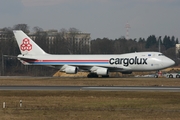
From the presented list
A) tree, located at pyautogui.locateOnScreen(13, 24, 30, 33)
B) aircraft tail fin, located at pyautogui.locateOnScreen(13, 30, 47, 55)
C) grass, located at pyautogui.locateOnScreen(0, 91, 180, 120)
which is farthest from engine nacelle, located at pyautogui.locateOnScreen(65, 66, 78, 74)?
tree, located at pyautogui.locateOnScreen(13, 24, 30, 33)

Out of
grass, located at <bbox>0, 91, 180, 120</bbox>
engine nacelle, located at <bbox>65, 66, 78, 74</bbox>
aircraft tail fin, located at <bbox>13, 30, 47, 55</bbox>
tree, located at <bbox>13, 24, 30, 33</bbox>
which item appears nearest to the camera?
grass, located at <bbox>0, 91, 180, 120</bbox>

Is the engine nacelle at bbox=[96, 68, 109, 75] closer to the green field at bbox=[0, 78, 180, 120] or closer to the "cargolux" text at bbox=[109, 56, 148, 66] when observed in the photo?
the "cargolux" text at bbox=[109, 56, 148, 66]

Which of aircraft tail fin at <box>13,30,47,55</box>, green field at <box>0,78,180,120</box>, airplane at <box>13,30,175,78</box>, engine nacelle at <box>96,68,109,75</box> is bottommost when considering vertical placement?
green field at <box>0,78,180,120</box>

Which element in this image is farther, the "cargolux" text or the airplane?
the airplane

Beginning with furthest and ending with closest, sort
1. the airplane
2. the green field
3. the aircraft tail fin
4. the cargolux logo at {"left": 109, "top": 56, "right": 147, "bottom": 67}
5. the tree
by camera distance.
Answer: the tree < the aircraft tail fin < the airplane < the cargolux logo at {"left": 109, "top": 56, "right": 147, "bottom": 67} < the green field

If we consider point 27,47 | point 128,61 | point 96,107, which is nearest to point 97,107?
point 96,107

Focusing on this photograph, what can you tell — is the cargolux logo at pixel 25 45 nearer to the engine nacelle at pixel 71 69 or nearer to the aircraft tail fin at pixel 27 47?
the aircraft tail fin at pixel 27 47

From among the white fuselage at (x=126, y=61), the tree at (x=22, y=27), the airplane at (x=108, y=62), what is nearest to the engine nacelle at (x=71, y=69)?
the airplane at (x=108, y=62)

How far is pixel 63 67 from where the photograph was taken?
79688mm

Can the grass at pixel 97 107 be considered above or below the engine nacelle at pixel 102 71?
below

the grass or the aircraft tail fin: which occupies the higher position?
the aircraft tail fin

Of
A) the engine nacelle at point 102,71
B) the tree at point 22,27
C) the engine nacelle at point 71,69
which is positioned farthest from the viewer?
the tree at point 22,27

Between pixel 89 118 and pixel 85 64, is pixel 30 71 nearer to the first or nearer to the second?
pixel 85 64

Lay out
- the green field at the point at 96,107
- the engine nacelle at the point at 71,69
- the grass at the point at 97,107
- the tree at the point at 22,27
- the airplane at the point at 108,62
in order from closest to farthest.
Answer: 1. the green field at the point at 96,107
2. the grass at the point at 97,107
3. the airplane at the point at 108,62
4. the engine nacelle at the point at 71,69
5. the tree at the point at 22,27
